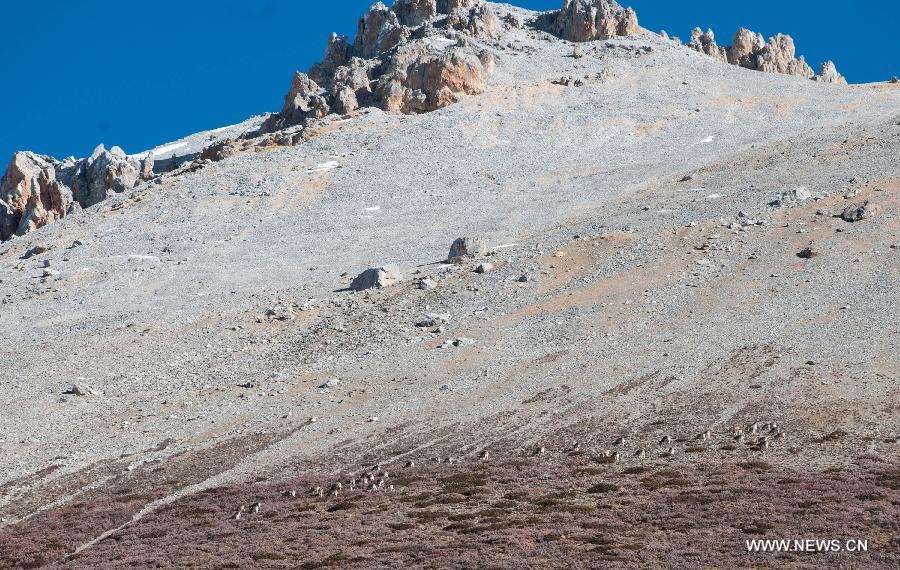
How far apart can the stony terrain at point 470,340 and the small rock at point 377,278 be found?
0.23 metres

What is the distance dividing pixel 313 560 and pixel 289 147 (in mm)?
81004

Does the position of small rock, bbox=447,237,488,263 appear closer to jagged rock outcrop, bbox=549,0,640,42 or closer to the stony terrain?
the stony terrain

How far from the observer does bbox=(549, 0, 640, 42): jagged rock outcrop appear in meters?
145

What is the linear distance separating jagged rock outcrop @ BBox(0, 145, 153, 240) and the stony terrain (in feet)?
2.04

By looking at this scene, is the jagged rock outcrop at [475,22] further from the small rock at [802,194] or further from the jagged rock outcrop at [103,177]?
the small rock at [802,194]

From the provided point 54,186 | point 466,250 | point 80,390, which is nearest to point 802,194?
point 466,250

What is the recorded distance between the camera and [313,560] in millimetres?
32188

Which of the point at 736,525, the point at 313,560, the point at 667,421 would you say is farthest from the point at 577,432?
the point at 313,560

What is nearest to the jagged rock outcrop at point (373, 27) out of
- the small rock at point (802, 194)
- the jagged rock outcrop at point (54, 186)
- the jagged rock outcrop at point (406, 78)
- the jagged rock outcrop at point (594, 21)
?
the jagged rock outcrop at point (406, 78)

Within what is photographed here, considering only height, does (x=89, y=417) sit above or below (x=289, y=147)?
below

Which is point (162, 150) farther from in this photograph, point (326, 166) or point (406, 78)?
point (326, 166)

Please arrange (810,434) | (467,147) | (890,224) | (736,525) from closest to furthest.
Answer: (736,525)
(810,434)
(890,224)
(467,147)

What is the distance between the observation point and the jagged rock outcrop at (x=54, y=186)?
11444cm

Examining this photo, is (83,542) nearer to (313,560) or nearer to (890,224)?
(313,560)
